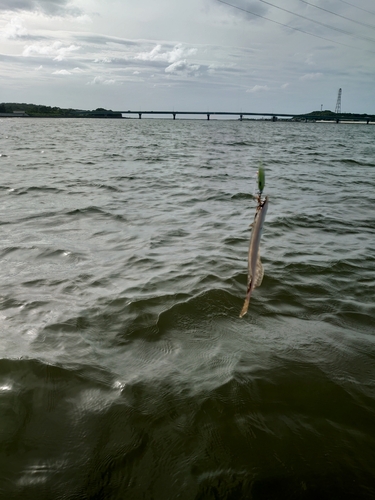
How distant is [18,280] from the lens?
544 centimetres

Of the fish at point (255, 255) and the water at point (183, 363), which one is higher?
the fish at point (255, 255)

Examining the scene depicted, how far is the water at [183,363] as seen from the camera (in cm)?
257

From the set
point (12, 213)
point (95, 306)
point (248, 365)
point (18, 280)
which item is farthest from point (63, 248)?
point (248, 365)

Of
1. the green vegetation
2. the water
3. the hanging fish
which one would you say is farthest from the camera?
the green vegetation

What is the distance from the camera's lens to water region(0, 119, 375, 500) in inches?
101

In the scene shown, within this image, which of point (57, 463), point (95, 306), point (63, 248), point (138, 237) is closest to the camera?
point (57, 463)

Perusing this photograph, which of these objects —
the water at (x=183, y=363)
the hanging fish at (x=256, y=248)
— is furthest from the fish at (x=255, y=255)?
the water at (x=183, y=363)

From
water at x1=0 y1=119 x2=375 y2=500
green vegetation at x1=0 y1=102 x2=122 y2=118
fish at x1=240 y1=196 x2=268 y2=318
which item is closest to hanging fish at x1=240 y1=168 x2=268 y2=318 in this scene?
fish at x1=240 y1=196 x2=268 y2=318

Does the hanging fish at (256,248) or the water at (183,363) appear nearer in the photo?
the hanging fish at (256,248)

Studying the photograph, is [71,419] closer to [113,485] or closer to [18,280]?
[113,485]

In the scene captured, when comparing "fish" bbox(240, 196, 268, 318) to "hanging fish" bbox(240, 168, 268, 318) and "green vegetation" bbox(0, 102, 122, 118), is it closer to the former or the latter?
"hanging fish" bbox(240, 168, 268, 318)

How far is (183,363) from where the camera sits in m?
3.69

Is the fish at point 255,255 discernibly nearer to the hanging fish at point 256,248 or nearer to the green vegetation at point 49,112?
the hanging fish at point 256,248

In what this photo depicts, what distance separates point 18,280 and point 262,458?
4.11 metres
